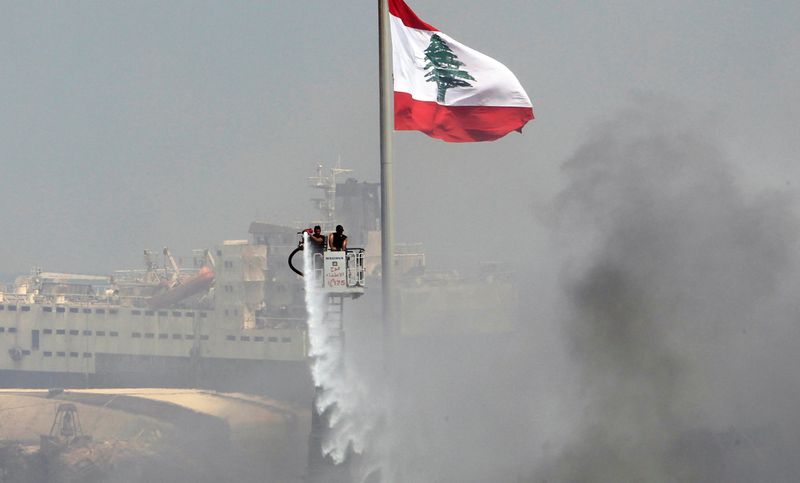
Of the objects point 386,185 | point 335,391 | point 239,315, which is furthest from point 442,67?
point 239,315

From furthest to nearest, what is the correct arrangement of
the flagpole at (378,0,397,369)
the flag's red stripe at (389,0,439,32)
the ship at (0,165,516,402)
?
the ship at (0,165,516,402) < the flag's red stripe at (389,0,439,32) < the flagpole at (378,0,397,369)

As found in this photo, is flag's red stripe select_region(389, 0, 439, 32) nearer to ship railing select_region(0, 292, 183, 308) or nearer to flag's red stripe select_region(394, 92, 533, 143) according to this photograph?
flag's red stripe select_region(394, 92, 533, 143)

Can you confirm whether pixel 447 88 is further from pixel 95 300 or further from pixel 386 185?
pixel 95 300

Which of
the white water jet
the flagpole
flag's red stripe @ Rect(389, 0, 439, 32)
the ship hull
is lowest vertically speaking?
the ship hull

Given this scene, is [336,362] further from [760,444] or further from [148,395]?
[148,395]

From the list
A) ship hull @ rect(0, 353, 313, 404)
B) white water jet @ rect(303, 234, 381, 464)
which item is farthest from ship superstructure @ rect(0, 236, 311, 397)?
white water jet @ rect(303, 234, 381, 464)

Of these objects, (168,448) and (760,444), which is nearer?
(760,444)

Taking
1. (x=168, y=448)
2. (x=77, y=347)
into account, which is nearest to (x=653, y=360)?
(x=168, y=448)
